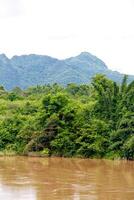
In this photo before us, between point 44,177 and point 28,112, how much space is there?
11925 millimetres

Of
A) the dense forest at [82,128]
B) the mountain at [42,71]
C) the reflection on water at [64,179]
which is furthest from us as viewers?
the mountain at [42,71]

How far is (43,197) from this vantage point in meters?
14.1

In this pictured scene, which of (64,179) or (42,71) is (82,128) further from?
(42,71)

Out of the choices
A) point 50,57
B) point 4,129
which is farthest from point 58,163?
point 50,57

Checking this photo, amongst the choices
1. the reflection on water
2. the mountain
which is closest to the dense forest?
the reflection on water

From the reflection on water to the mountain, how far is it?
93127 mm

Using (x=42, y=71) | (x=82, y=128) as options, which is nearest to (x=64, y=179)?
(x=82, y=128)

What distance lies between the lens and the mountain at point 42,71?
415ft

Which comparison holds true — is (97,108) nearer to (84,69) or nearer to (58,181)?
(58,181)

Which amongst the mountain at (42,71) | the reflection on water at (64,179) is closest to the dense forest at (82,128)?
the reflection on water at (64,179)

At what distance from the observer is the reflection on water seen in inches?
573

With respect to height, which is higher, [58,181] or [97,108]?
[97,108]

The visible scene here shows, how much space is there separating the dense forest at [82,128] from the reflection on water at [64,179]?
94cm

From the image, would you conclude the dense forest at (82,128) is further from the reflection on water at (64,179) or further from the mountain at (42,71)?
the mountain at (42,71)
